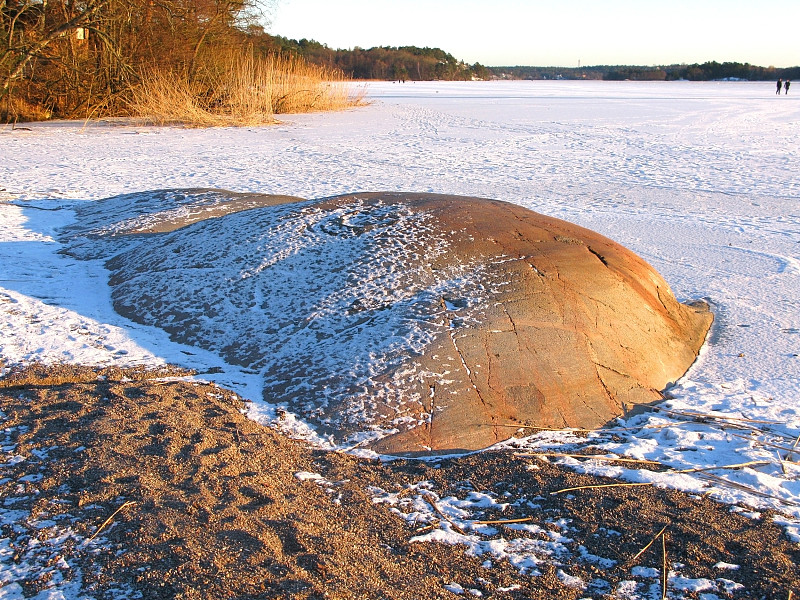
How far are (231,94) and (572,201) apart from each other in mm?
10242

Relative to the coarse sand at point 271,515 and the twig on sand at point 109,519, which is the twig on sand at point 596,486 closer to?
the coarse sand at point 271,515

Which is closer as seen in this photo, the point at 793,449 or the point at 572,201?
the point at 793,449

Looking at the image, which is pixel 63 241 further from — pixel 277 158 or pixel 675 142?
pixel 675 142

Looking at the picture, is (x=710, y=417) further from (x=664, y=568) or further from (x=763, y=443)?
(x=664, y=568)

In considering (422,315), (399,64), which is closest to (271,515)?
(422,315)

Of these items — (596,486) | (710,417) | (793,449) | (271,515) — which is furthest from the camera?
(710,417)

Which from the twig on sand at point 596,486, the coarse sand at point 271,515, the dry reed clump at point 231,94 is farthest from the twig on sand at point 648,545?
the dry reed clump at point 231,94

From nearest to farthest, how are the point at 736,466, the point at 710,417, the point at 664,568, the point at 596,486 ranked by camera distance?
the point at 664,568, the point at 596,486, the point at 736,466, the point at 710,417

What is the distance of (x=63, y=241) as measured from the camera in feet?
17.2

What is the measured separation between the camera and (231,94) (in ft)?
50.5

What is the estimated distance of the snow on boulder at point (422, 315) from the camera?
2.88m

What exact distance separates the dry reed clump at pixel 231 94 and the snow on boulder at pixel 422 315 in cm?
1079

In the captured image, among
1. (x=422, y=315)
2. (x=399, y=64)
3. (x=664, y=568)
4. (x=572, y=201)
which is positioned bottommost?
(x=664, y=568)

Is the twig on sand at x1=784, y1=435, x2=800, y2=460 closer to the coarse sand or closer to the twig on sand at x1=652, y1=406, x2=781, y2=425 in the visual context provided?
the twig on sand at x1=652, y1=406, x2=781, y2=425
